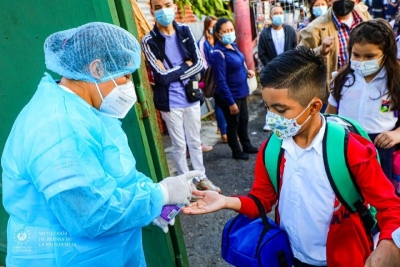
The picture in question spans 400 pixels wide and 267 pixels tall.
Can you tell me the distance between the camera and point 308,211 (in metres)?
1.54

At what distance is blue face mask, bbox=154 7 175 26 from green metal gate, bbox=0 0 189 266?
1.63 meters

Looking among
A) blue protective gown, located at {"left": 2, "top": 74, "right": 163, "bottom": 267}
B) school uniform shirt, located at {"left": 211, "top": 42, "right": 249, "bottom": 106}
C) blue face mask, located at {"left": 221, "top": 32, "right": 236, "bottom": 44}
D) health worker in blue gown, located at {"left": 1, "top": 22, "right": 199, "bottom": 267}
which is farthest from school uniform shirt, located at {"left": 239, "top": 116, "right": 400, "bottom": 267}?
blue face mask, located at {"left": 221, "top": 32, "right": 236, "bottom": 44}

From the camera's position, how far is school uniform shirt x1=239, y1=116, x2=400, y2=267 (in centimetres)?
138

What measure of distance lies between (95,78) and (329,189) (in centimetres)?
106

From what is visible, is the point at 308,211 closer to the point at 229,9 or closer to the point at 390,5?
the point at 390,5

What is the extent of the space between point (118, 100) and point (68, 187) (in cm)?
49

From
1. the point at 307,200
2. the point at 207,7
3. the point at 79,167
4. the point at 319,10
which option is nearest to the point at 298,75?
the point at 307,200

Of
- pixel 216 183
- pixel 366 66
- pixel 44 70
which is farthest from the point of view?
pixel 216 183

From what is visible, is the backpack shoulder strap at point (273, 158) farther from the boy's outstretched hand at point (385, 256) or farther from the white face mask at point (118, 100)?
the white face mask at point (118, 100)

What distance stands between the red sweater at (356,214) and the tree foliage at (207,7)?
548 centimetres

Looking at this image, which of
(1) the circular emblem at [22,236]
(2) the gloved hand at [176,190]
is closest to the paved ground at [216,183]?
(2) the gloved hand at [176,190]

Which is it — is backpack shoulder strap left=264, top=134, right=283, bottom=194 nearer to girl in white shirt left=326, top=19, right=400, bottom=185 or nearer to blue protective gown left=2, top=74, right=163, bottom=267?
blue protective gown left=2, top=74, right=163, bottom=267

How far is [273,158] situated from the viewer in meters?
1.62

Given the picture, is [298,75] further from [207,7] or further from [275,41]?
[207,7]
